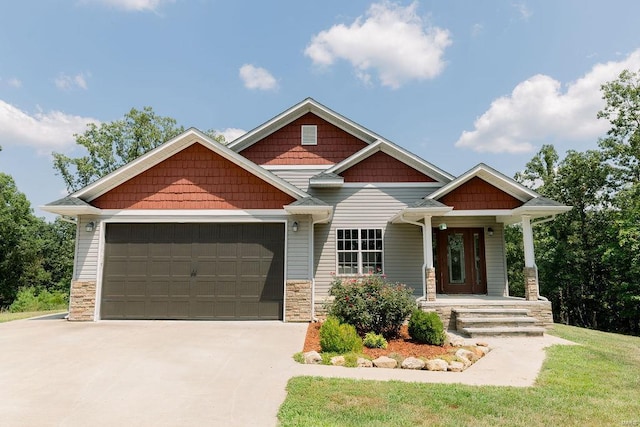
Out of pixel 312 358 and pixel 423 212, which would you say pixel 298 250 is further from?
pixel 312 358

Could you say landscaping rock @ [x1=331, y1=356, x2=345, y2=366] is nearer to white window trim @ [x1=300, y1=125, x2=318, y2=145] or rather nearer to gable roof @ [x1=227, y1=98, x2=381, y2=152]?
gable roof @ [x1=227, y1=98, x2=381, y2=152]

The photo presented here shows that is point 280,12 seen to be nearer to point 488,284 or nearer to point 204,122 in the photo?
point 488,284

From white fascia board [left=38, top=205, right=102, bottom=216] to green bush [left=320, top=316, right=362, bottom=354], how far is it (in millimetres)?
6955

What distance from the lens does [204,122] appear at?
95.1 ft

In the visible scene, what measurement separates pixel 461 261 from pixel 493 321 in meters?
3.66

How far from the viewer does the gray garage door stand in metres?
9.65

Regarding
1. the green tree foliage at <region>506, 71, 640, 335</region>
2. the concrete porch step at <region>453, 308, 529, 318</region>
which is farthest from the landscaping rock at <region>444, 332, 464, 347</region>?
the green tree foliage at <region>506, 71, 640, 335</region>

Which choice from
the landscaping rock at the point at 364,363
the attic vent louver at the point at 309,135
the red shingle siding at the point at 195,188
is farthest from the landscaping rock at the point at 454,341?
the attic vent louver at the point at 309,135

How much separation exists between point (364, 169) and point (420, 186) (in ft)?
6.29

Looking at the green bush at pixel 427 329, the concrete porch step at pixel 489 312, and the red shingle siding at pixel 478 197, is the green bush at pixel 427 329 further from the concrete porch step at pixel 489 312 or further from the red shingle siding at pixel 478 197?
the red shingle siding at pixel 478 197

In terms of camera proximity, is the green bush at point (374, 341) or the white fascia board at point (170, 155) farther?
the white fascia board at point (170, 155)

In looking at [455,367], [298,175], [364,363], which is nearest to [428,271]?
[455,367]

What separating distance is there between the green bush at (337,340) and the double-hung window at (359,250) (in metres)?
5.06

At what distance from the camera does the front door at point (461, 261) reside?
12062 mm
